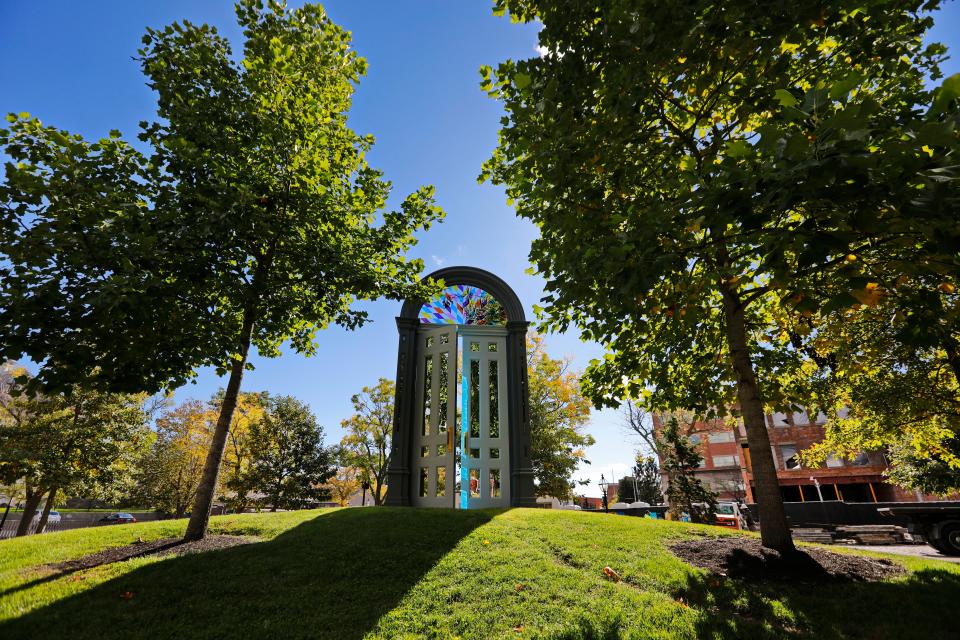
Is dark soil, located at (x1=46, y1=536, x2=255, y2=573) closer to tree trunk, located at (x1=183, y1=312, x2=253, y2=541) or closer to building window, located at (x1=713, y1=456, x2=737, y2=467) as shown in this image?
tree trunk, located at (x1=183, y1=312, x2=253, y2=541)

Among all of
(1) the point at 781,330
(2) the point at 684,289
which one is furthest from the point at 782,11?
(1) the point at 781,330

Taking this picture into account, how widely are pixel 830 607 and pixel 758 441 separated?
7.05 ft

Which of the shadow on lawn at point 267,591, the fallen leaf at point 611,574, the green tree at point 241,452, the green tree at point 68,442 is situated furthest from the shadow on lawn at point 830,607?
the green tree at point 241,452

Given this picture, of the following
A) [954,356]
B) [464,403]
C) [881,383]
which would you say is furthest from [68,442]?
[954,356]

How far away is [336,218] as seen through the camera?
7.34m

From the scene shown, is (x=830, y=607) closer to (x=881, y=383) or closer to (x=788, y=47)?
(x=788, y=47)

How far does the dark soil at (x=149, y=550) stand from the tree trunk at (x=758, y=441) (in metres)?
8.12

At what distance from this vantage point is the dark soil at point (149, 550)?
5.55m

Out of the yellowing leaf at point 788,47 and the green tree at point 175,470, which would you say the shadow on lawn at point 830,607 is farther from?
the green tree at point 175,470

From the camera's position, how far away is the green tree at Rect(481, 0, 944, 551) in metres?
2.64

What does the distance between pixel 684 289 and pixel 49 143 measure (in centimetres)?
858

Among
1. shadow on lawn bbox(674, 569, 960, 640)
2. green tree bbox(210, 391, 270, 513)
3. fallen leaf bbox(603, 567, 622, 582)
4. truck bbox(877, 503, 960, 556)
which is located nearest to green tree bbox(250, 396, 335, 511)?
green tree bbox(210, 391, 270, 513)

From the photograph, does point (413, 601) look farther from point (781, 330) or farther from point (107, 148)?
point (107, 148)

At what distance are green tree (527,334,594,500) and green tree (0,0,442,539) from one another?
13510mm
